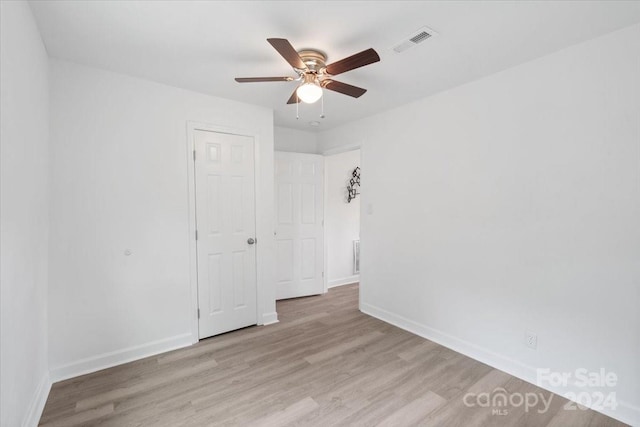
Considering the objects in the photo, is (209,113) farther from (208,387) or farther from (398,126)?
(208,387)

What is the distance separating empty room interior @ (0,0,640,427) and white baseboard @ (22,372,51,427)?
0.02 m

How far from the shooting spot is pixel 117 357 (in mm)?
2504

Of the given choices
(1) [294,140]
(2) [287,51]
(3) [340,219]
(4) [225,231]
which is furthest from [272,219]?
(2) [287,51]

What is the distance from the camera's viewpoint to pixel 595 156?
1.97 meters

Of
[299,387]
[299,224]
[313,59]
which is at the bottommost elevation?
[299,387]

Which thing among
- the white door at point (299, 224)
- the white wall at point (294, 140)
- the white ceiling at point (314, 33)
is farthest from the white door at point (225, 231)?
the white wall at point (294, 140)

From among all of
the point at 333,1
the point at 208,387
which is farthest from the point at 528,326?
the point at 333,1

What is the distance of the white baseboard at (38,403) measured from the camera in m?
1.75

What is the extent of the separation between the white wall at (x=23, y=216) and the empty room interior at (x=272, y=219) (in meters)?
0.02

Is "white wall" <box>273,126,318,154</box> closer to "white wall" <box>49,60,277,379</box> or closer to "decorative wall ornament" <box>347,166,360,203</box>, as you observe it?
"decorative wall ornament" <box>347,166,360,203</box>

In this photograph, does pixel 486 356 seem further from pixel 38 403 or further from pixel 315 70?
pixel 38 403

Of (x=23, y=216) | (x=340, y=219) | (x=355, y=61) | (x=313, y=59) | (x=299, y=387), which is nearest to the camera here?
(x=23, y=216)

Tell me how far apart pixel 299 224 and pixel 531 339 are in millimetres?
2918

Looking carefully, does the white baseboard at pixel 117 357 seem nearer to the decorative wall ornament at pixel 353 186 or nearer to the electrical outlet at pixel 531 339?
the electrical outlet at pixel 531 339
